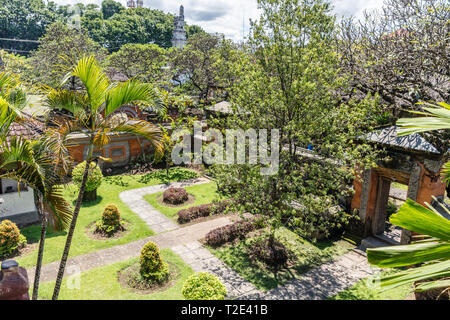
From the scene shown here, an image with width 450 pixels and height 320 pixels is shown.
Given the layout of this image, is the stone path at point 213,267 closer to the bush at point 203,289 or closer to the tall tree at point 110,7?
Answer: the bush at point 203,289

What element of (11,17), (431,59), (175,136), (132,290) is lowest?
(132,290)

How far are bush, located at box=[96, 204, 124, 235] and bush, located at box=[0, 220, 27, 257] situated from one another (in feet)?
8.50

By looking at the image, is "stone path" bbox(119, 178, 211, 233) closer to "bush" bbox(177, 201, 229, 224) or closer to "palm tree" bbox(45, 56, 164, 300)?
"bush" bbox(177, 201, 229, 224)

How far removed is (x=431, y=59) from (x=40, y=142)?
422 inches

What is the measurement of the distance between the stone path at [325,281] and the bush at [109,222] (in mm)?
5922

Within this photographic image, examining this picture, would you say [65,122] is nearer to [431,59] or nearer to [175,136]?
[431,59]

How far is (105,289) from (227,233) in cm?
475

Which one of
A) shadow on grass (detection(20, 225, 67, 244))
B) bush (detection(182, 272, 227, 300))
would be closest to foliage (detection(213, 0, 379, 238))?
bush (detection(182, 272, 227, 300))

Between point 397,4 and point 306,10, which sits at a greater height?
point 397,4

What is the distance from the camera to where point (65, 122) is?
232 inches

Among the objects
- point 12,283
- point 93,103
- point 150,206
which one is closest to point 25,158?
point 93,103

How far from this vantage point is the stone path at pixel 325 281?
874 cm

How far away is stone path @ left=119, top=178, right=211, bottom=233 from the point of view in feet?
42.4
